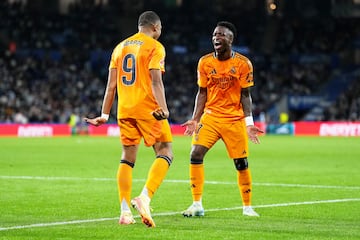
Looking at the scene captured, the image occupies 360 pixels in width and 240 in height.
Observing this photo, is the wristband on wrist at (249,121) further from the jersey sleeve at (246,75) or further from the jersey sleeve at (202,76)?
the jersey sleeve at (202,76)

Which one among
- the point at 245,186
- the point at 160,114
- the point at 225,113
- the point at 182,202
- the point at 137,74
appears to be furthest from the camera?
the point at 182,202

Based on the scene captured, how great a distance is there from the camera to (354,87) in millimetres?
59219

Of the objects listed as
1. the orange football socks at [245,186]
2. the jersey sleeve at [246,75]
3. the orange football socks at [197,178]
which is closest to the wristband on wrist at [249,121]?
the jersey sleeve at [246,75]

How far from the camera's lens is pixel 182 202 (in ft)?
44.2

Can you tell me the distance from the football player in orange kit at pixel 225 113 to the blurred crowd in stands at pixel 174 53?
4050 cm

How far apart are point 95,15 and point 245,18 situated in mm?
11254

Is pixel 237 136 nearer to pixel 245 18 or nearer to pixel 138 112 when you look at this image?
pixel 138 112

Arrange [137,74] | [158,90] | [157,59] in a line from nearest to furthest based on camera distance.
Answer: [158,90]
[157,59]
[137,74]

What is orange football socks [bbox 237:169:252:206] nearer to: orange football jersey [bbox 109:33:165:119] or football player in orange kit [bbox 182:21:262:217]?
football player in orange kit [bbox 182:21:262:217]

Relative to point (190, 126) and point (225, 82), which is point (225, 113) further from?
point (190, 126)

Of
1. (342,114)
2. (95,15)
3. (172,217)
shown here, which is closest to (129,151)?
(172,217)

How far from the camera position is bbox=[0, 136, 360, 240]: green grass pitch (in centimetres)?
971

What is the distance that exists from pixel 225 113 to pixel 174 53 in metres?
50.8

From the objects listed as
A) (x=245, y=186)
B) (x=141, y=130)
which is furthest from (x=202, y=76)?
(x=141, y=130)
